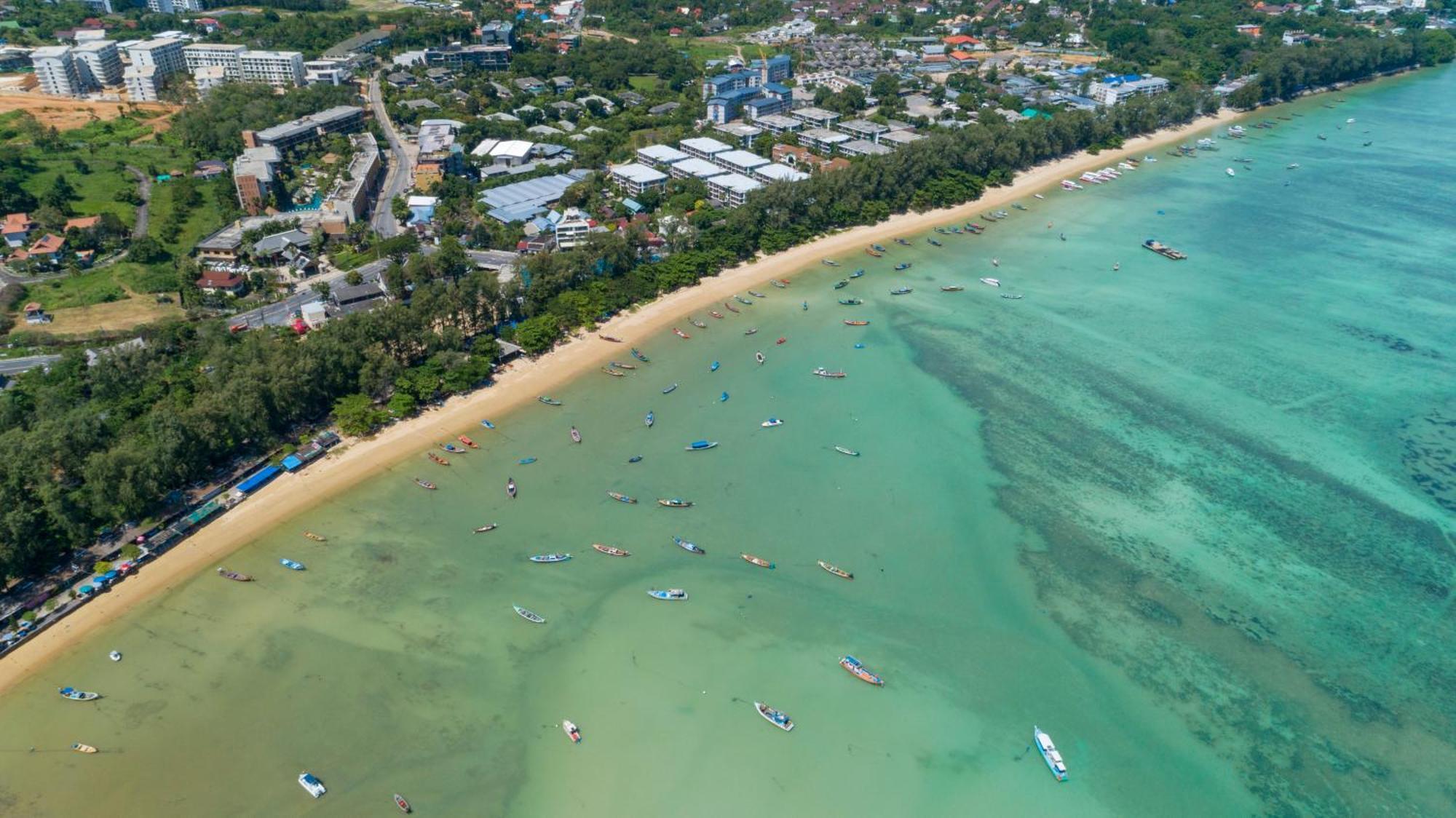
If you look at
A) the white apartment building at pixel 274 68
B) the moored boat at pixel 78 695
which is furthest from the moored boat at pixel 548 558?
the white apartment building at pixel 274 68

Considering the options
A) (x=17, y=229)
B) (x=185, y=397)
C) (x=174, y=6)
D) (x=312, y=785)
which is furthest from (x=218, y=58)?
(x=312, y=785)

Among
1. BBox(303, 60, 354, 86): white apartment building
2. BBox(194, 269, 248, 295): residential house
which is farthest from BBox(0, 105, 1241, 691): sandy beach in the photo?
BBox(303, 60, 354, 86): white apartment building

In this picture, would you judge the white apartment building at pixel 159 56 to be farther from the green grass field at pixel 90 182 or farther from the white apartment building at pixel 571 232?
the white apartment building at pixel 571 232

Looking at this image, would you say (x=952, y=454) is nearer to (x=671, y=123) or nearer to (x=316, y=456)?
(x=316, y=456)

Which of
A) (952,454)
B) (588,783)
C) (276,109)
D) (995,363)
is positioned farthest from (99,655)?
(276,109)

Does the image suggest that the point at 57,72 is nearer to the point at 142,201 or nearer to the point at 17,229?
the point at 142,201

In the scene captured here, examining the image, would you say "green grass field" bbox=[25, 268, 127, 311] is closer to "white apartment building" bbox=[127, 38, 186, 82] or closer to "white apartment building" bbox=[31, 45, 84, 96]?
"white apartment building" bbox=[127, 38, 186, 82]
